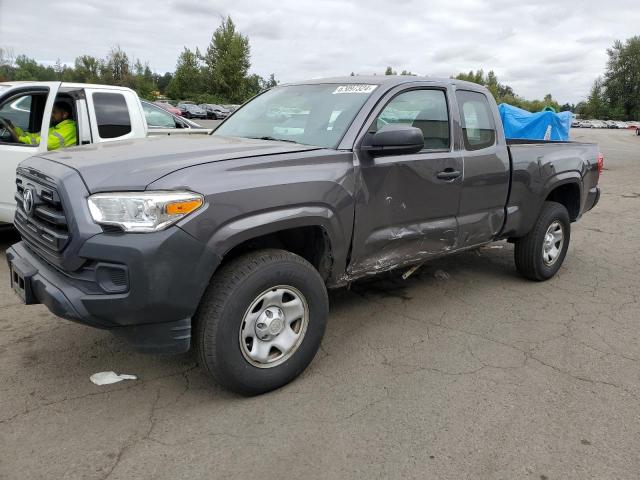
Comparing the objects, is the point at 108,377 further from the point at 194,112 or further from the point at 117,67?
the point at 117,67

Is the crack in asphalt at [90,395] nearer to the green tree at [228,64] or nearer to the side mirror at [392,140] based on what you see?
the side mirror at [392,140]

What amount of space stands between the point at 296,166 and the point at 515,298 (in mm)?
2772

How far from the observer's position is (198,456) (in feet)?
8.30

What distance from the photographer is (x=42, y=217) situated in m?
2.88

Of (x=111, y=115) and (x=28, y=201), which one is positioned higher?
(x=111, y=115)

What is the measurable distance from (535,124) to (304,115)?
11.5 metres

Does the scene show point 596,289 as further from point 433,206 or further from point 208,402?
point 208,402

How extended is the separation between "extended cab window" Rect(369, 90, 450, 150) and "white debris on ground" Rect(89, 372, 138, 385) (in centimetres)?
239

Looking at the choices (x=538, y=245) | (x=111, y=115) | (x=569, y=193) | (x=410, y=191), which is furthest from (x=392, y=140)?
(x=111, y=115)

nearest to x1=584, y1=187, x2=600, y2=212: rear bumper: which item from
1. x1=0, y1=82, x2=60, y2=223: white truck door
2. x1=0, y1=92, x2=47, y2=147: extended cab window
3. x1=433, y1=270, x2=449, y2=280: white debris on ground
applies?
x1=433, y1=270, x2=449, y2=280: white debris on ground

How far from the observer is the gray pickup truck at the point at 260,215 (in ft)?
8.43

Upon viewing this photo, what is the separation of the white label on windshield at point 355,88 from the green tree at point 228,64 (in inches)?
2141

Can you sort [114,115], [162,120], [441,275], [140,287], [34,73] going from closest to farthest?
[140,287], [441,275], [114,115], [162,120], [34,73]

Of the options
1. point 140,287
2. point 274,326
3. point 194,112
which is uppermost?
point 194,112
